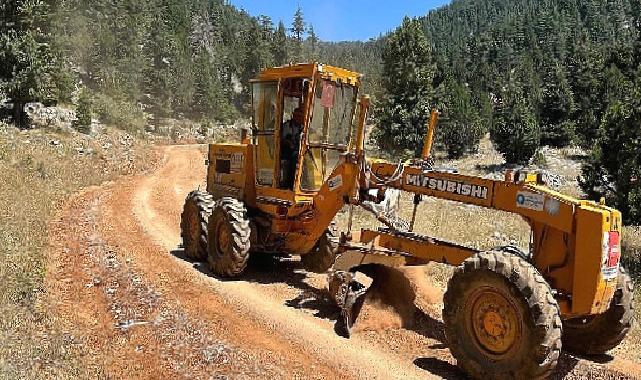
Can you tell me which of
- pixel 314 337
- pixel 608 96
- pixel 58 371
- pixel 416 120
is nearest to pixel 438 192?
pixel 314 337

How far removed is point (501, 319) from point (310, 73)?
514 centimetres

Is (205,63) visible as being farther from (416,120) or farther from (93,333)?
(93,333)

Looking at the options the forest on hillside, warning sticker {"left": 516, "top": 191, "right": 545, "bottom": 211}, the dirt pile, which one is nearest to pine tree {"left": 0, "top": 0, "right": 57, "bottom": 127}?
the forest on hillside

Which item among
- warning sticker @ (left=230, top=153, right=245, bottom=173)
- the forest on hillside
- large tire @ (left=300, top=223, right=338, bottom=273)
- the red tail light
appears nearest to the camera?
the red tail light

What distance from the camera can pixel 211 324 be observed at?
842 centimetres

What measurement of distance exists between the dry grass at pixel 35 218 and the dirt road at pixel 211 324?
33 cm

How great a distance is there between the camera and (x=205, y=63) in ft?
261

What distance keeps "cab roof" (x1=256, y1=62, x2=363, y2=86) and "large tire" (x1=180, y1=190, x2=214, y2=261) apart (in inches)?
108

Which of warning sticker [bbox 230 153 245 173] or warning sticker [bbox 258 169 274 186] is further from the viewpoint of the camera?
warning sticker [bbox 230 153 245 173]

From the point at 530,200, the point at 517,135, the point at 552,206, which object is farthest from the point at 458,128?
the point at 552,206

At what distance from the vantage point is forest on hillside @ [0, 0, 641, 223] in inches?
877

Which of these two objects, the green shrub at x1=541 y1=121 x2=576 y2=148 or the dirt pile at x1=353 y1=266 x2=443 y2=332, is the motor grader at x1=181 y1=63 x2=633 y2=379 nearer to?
the dirt pile at x1=353 y1=266 x2=443 y2=332

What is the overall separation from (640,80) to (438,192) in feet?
40.8

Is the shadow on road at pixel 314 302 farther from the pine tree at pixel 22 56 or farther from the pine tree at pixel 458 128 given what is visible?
the pine tree at pixel 458 128
